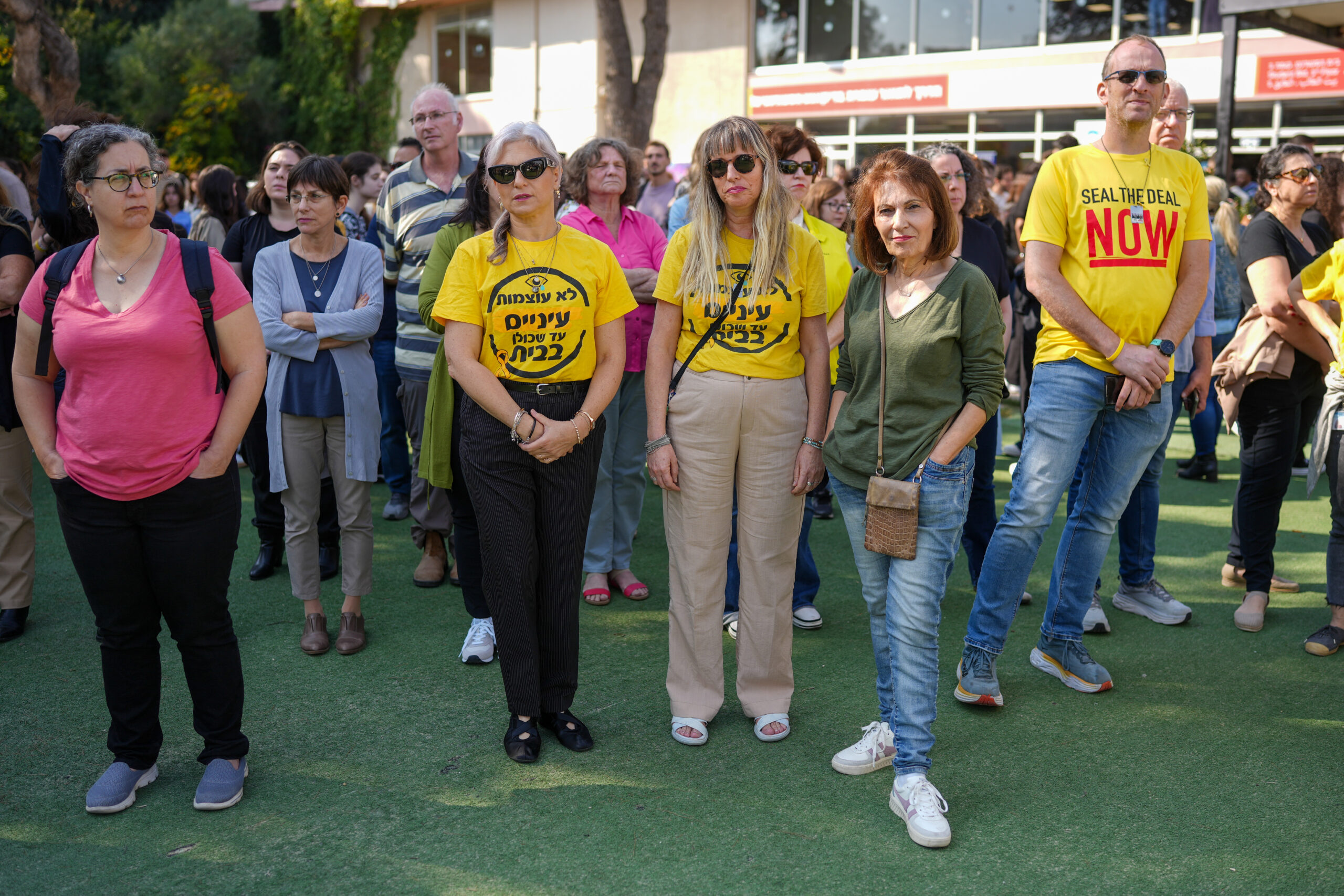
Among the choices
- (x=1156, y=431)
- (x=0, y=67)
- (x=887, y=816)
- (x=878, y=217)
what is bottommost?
(x=887, y=816)

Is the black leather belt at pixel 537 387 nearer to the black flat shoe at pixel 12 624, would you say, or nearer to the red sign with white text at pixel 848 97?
the black flat shoe at pixel 12 624

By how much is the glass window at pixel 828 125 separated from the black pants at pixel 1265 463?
18.7m

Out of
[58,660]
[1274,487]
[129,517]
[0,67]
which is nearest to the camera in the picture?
[129,517]

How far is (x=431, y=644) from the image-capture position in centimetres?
470

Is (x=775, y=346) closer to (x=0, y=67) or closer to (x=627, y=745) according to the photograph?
(x=627, y=745)

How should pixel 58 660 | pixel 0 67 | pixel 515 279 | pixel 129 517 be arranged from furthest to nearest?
1. pixel 0 67
2. pixel 58 660
3. pixel 515 279
4. pixel 129 517

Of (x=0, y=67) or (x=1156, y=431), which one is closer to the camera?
(x=1156, y=431)

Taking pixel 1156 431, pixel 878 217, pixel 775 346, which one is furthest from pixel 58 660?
pixel 1156 431

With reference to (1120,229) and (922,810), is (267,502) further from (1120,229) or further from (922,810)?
(1120,229)

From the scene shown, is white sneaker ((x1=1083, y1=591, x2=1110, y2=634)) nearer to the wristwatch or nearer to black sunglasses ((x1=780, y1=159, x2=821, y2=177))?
the wristwatch

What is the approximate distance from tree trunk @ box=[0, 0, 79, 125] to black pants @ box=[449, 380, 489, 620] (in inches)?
360

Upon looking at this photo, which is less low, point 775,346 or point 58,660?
point 775,346

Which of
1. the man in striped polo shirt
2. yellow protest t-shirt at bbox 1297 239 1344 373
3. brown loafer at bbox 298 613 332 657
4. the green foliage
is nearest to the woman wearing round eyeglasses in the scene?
yellow protest t-shirt at bbox 1297 239 1344 373

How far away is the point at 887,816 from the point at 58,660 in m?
3.36
